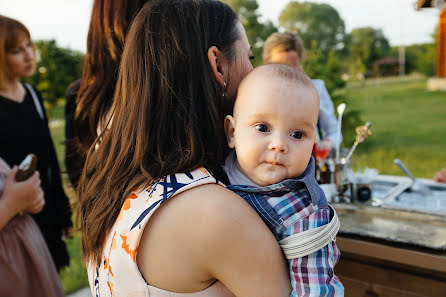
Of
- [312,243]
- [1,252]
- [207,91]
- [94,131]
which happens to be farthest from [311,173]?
[1,252]

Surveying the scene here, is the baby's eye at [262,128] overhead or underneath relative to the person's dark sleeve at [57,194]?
overhead

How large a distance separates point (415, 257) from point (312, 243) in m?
0.93

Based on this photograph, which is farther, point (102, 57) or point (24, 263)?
point (24, 263)

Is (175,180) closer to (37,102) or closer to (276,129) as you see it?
(276,129)

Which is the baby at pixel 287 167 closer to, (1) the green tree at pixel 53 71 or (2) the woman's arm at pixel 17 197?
(2) the woman's arm at pixel 17 197

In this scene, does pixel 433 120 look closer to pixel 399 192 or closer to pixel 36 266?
pixel 399 192

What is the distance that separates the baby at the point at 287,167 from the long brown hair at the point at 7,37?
2.07 metres

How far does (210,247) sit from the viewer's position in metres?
0.82

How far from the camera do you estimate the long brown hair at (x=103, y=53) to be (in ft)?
5.27

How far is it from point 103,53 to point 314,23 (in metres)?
15.7

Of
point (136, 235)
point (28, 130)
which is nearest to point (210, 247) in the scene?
point (136, 235)

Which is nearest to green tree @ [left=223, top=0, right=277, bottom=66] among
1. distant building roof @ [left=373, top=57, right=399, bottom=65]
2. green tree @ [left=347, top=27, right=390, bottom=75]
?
green tree @ [left=347, top=27, right=390, bottom=75]

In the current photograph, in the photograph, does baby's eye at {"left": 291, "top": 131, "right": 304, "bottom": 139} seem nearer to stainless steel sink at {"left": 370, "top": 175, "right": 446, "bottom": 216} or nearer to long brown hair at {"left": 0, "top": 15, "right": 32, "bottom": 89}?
stainless steel sink at {"left": 370, "top": 175, "right": 446, "bottom": 216}

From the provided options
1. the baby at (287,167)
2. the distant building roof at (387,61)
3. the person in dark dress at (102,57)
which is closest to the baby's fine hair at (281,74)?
the baby at (287,167)
